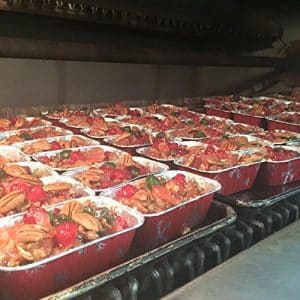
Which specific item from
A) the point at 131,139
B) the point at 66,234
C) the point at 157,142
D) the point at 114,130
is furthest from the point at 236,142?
the point at 66,234

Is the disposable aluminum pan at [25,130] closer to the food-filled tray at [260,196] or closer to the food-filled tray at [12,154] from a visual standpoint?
the food-filled tray at [12,154]

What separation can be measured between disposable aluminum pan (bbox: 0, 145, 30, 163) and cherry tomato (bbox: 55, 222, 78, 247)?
2.33ft

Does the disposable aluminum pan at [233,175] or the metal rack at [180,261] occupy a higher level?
the disposable aluminum pan at [233,175]

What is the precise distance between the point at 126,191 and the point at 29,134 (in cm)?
91

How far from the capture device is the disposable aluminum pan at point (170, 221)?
1.33 metres

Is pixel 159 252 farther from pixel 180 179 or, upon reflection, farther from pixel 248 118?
pixel 248 118

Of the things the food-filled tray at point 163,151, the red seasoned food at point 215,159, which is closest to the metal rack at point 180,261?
the red seasoned food at point 215,159

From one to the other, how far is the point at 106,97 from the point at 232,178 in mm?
2682

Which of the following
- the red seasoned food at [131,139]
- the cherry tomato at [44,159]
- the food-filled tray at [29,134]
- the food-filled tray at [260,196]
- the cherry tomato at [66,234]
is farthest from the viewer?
the red seasoned food at [131,139]

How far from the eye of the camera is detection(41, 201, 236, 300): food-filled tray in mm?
1043

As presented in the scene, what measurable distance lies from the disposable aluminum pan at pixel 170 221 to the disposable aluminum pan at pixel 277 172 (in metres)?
0.50

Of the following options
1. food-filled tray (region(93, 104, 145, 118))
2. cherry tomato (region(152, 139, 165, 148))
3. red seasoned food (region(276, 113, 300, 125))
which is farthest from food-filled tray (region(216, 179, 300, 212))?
food-filled tray (region(93, 104, 145, 118))

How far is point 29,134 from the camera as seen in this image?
218 centimetres

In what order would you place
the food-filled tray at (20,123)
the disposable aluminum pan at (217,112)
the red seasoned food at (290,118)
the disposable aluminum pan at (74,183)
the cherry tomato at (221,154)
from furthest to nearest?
the disposable aluminum pan at (217,112) < the red seasoned food at (290,118) < the food-filled tray at (20,123) < the cherry tomato at (221,154) < the disposable aluminum pan at (74,183)
